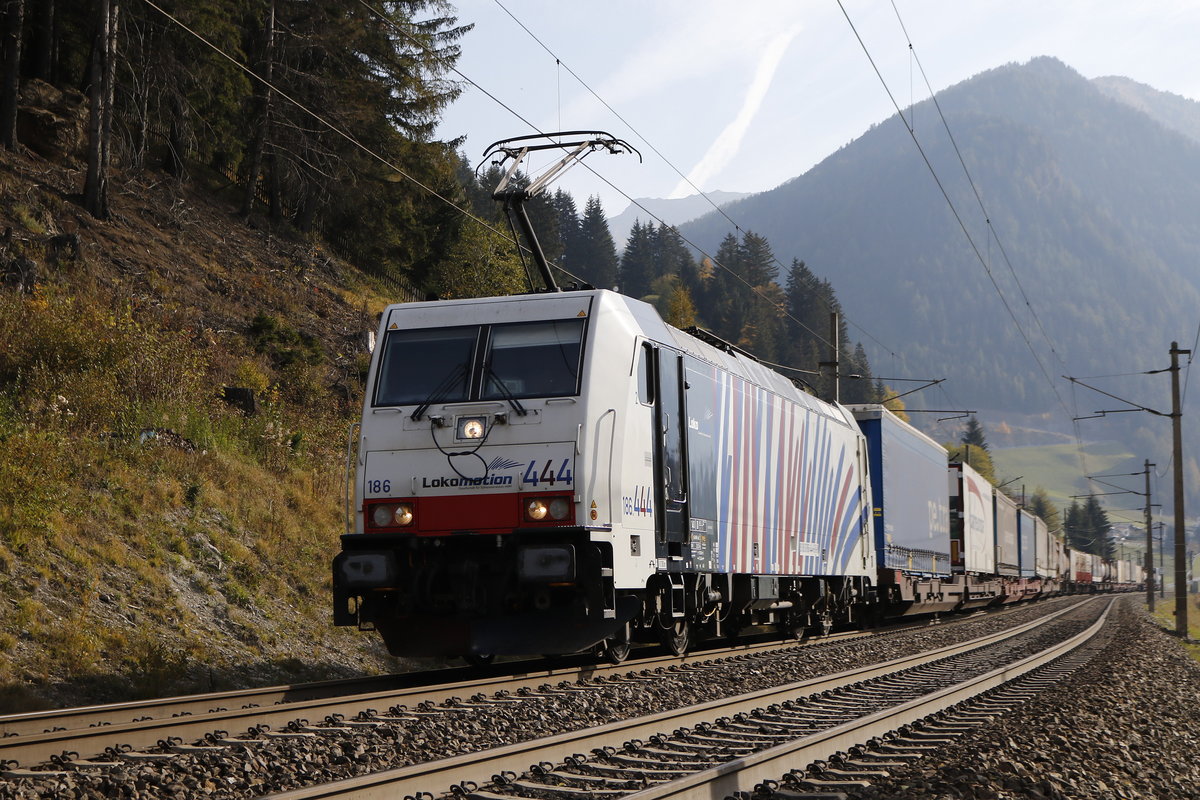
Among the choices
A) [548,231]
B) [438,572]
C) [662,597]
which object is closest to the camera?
[438,572]

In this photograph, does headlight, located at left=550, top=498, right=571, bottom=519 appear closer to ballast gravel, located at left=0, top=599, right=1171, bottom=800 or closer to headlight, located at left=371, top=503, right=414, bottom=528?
headlight, located at left=371, top=503, right=414, bottom=528

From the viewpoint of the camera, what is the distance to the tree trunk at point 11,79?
89.1ft

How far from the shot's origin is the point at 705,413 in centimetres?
1270

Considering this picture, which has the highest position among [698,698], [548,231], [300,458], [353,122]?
[548,231]

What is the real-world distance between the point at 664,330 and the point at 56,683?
21.5ft

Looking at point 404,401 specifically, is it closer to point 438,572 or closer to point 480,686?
point 438,572

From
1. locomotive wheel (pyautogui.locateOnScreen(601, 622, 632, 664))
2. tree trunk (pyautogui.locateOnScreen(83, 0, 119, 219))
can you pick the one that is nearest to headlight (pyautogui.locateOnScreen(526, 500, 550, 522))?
locomotive wheel (pyautogui.locateOnScreen(601, 622, 632, 664))

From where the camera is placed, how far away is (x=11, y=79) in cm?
2730

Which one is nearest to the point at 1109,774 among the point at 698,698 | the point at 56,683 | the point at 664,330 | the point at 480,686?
the point at 698,698

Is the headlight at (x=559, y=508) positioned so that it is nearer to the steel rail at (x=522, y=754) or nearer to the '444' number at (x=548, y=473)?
the '444' number at (x=548, y=473)

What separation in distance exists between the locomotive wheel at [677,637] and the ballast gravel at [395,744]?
3.37 feet

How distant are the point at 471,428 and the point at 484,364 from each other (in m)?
0.68

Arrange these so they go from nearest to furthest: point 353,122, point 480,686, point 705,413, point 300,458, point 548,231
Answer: point 480,686 → point 705,413 → point 300,458 → point 353,122 → point 548,231

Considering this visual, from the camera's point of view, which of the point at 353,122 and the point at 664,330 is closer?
the point at 664,330
